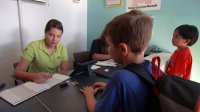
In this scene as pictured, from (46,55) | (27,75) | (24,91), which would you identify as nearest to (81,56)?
(46,55)

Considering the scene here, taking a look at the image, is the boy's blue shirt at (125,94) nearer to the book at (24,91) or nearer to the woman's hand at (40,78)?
the book at (24,91)

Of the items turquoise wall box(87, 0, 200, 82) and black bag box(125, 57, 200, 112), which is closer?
black bag box(125, 57, 200, 112)

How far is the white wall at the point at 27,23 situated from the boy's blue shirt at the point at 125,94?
1987 mm

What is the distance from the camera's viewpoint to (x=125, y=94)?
0.59m

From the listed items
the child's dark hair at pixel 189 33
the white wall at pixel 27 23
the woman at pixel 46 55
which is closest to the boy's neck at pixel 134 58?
the woman at pixel 46 55

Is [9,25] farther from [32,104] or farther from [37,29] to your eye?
[32,104]

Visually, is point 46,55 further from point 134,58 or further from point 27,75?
point 134,58

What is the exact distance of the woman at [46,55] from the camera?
156 centimetres

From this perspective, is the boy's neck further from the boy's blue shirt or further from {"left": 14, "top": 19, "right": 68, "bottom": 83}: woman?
{"left": 14, "top": 19, "right": 68, "bottom": 83}: woman

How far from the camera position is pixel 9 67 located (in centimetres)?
218

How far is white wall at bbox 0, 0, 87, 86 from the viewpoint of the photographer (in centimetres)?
205

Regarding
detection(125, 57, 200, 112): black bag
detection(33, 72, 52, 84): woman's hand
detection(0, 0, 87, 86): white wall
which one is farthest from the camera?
detection(0, 0, 87, 86): white wall

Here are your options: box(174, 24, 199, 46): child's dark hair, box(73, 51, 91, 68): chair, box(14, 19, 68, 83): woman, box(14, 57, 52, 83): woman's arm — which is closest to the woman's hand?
box(14, 57, 52, 83): woman's arm

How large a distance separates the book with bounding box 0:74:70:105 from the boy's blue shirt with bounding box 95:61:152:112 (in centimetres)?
61
